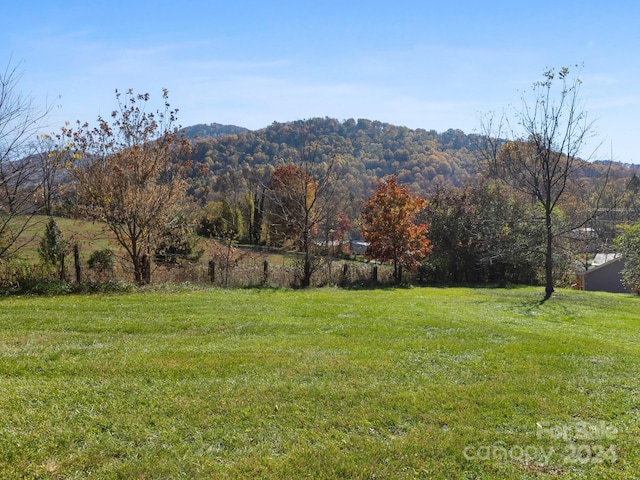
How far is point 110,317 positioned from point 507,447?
23.9 ft

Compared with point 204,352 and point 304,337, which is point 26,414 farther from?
point 304,337

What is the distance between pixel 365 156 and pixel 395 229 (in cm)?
6496

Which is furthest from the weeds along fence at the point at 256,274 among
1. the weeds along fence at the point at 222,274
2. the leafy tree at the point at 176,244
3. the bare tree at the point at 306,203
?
the leafy tree at the point at 176,244

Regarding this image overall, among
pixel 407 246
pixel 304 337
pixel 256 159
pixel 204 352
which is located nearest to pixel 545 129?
pixel 407 246

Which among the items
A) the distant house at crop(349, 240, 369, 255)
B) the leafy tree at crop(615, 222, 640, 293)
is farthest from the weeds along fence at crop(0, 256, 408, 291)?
the distant house at crop(349, 240, 369, 255)

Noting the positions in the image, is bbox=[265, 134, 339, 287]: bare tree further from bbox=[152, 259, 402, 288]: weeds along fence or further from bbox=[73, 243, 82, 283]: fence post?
bbox=[73, 243, 82, 283]: fence post

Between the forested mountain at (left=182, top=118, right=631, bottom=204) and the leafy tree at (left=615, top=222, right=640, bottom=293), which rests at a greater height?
the forested mountain at (left=182, top=118, right=631, bottom=204)

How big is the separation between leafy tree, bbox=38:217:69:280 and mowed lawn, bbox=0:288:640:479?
14.2 ft

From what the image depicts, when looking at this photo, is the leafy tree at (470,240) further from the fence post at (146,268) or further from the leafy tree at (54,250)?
the leafy tree at (54,250)

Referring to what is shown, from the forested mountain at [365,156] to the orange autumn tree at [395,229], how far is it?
23.6m

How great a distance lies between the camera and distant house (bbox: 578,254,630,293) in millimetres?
26875

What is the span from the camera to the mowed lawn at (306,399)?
140 inches

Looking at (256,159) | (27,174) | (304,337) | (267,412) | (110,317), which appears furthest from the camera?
(256,159)

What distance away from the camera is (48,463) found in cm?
338
